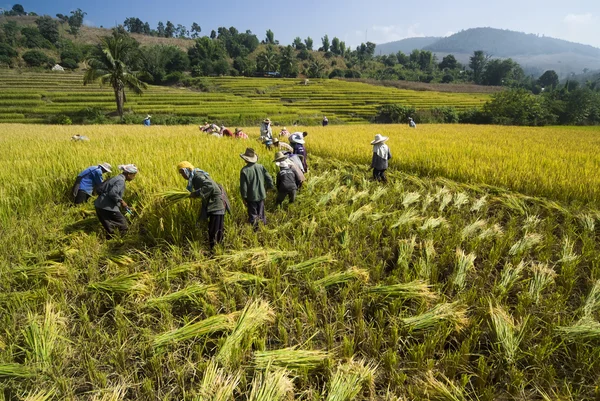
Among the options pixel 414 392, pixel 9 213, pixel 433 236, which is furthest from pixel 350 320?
pixel 9 213

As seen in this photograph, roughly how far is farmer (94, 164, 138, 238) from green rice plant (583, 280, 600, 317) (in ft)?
15.7

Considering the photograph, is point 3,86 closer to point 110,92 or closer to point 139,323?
point 110,92

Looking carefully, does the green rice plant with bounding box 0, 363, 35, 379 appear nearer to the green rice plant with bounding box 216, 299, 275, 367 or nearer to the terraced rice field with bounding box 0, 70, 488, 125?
the green rice plant with bounding box 216, 299, 275, 367

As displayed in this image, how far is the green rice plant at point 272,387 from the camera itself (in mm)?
1678

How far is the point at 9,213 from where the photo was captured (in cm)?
403

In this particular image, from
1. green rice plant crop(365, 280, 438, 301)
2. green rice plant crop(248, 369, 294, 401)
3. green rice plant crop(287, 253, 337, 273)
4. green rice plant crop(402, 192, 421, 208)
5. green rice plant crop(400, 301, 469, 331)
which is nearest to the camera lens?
green rice plant crop(248, 369, 294, 401)

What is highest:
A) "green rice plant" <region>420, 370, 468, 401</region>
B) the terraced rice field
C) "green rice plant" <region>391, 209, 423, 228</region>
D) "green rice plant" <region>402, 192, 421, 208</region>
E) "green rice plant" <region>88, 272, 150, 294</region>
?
the terraced rice field

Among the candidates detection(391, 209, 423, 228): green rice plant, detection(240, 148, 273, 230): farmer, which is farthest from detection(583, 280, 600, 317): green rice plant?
detection(240, 148, 273, 230): farmer

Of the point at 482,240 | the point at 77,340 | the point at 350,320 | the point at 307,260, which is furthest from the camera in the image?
the point at 482,240

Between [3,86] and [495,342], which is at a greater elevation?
[3,86]

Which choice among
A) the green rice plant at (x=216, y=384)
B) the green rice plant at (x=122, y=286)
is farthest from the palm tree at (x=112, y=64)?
the green rice plant at (x=216, y=384)

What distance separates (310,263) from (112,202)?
8.75 ft

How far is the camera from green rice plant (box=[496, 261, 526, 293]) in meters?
2.56

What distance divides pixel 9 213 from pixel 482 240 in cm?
629
